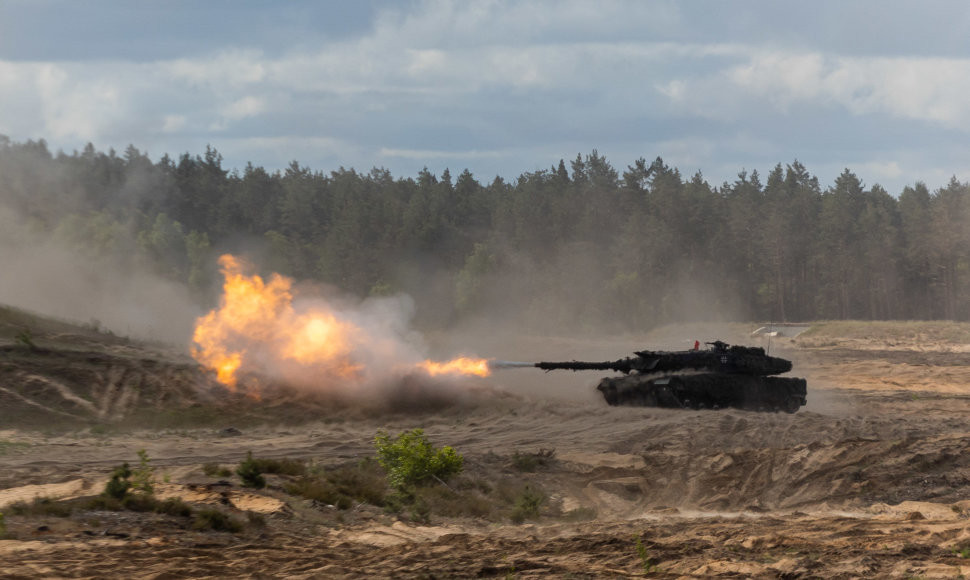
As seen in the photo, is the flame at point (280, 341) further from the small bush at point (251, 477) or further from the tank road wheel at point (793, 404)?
the small bush at point (251, 477)

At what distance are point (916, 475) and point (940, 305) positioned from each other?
76568 mm

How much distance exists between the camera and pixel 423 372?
34.8 m

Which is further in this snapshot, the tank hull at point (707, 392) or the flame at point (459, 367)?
the flame at point (459, 367)

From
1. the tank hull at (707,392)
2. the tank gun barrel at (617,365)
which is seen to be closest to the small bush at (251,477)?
the tank hull at (707,392)

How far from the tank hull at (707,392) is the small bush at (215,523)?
58.7 feet

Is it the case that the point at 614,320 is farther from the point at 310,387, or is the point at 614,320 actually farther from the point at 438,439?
the point at 438,439

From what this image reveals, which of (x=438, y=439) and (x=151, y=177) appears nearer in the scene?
(x=438, y=439)

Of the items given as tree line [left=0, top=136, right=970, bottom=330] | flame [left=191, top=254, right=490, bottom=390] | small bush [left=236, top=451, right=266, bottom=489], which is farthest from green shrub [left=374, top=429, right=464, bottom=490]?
tree line [left=0, top=136, right=970, bottom=330]

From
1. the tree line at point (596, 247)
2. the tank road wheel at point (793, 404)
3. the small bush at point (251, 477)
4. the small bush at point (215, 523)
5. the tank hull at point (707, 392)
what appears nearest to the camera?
the small bush at point (215, 523)

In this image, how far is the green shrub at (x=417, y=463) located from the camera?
20.1 m

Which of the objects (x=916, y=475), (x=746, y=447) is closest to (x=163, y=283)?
(x=746, y=447)

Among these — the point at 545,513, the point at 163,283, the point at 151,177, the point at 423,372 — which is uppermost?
the point at 151,177

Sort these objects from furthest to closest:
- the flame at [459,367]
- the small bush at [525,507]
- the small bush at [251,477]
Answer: the flame at [459,367], the small bush at [525,507], the small bush at [251,477]

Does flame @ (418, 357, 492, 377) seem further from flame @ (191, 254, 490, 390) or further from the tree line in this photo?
the tree line
